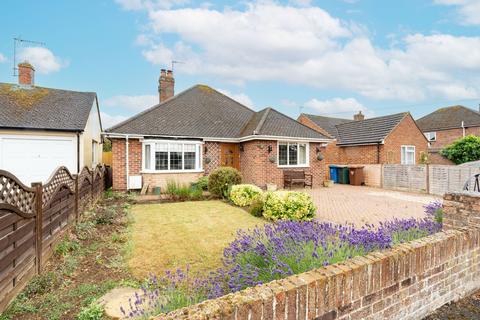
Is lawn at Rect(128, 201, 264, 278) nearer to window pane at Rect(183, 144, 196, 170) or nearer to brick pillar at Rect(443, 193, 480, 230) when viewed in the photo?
brick pillar at Rect(443, 193, 480, 230)

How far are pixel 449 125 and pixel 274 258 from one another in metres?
39.5

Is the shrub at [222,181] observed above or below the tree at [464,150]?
below

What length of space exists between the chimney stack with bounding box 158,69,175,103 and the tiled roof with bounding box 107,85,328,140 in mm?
1850

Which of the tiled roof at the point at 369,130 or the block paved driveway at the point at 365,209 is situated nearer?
the block paved driveway at the point at 365,209

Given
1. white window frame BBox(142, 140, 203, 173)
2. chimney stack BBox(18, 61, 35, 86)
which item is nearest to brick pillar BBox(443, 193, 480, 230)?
white window frame BBox(142, 140, 203, 173)

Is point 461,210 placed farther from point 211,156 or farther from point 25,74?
point 25,74

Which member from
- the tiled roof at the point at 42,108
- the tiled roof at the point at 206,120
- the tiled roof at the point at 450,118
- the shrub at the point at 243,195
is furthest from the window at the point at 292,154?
the tiled roof at the point at 450,118

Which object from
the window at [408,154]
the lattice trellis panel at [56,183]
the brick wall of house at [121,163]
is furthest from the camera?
the window at [408,154]

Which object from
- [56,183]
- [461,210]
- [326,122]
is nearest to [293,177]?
[461,210]

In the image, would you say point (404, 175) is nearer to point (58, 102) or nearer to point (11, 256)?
point (11, 256)

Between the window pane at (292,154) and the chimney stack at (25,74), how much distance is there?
1748cm

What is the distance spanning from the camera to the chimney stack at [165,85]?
18594mm

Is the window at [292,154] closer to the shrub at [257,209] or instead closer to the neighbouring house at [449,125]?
the shrub at [257,209]

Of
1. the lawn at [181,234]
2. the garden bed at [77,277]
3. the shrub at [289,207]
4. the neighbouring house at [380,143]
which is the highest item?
the neighbouring house at [380,143]
